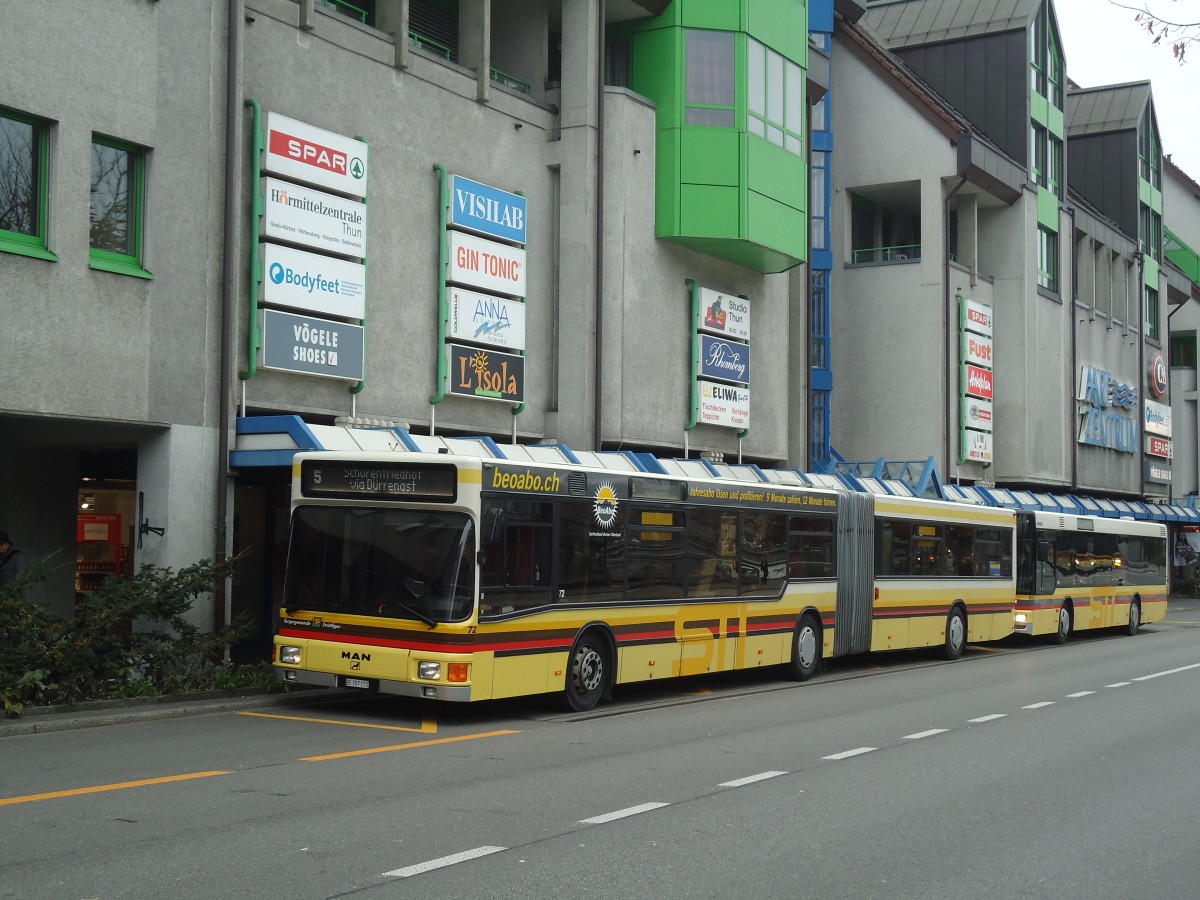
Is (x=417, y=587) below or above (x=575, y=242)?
below

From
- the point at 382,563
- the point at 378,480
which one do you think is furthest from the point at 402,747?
the point at 378,480

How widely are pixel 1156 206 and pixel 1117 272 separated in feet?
27.2

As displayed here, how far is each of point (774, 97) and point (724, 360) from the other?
5463 mm

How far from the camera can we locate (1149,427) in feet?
191

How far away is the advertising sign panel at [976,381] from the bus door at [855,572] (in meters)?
21.3

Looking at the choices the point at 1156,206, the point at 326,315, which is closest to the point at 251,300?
the point at 326,315

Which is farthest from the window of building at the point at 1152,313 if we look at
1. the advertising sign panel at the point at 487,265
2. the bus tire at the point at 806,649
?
the bus tire at the point at 806,649

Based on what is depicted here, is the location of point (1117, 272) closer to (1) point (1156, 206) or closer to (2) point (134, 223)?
(1) point (1156, 206)

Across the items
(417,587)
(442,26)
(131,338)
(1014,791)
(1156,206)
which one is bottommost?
(1014,791)

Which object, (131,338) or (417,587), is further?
(131,338)

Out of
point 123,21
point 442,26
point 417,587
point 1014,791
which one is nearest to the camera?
point 1014,791

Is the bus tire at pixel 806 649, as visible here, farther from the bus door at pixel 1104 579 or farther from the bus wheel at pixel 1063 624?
the bus door at pixel 1104 579

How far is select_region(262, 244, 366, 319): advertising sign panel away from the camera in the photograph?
18.6 metres

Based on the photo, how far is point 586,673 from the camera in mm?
15102
